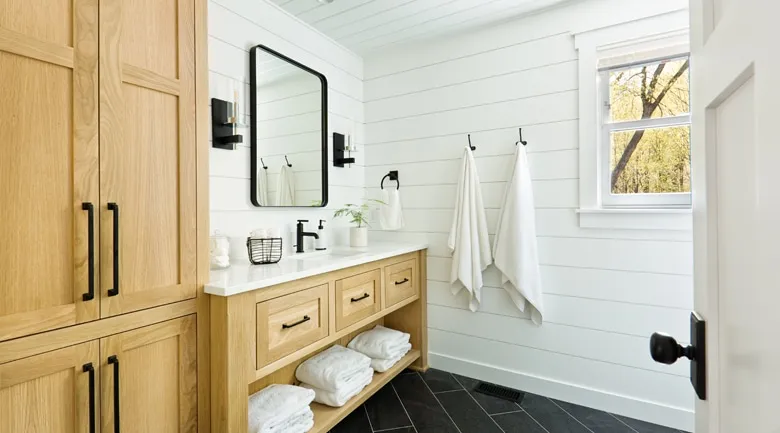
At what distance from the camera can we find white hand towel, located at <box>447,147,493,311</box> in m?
2.46

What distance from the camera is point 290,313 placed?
162cm

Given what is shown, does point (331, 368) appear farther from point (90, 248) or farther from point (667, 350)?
point (667, 350)

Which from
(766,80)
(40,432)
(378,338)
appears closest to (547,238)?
(378,338)

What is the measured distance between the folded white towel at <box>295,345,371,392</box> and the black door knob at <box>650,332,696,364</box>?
159 cm

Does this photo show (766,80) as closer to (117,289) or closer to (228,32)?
(117,289)

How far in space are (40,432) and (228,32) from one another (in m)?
1.83

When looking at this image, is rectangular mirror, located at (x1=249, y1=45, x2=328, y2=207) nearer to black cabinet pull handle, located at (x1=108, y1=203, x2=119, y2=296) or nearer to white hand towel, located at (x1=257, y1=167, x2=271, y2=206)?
white hand towel, located at (x1=257, y1=167, x2=271, y2=206)

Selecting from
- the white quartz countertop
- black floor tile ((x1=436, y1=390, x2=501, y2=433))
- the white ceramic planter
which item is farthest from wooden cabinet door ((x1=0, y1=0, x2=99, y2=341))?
black floor tile ((x1=436, y1=390, x2=501, y2=433))

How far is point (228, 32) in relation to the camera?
2004 mm

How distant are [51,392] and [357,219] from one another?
Answer: 70.2 inches

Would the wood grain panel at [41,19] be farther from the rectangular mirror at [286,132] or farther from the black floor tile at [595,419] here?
the black floor tile at [595,419]

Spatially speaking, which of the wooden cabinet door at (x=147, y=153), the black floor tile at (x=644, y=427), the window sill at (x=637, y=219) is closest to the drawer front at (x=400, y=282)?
the window sill at (x=637, y=219)

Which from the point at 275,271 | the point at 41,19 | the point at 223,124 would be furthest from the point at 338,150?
the point at 41,19

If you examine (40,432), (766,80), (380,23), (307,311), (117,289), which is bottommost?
(40,432)
